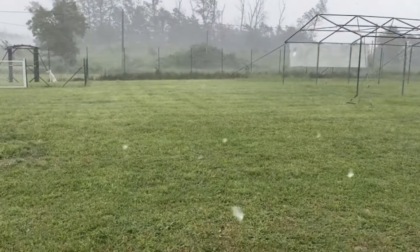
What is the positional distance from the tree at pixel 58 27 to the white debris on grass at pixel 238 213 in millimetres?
34351

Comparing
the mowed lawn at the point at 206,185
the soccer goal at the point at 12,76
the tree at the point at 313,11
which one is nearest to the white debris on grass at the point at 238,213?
the mowed lawn at the point at 206,185

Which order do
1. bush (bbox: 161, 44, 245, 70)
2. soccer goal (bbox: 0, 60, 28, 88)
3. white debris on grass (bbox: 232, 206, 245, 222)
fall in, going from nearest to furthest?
white debris on grass (bbox: 232, 206, 245, 222) → soccer goal (bbox: 0, 60, 28, 88) → bush (bbox: 161, 44, 245, 70)

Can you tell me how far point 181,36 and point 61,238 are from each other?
57875 mm

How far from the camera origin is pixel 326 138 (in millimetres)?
5992

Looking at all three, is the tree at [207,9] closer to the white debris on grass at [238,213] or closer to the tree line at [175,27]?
the tree line at [175,27]

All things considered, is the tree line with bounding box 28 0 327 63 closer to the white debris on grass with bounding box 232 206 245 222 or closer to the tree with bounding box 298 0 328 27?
the tree with bounding box 298 0 328 27

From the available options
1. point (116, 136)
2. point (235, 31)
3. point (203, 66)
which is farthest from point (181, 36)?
point (116, 136)

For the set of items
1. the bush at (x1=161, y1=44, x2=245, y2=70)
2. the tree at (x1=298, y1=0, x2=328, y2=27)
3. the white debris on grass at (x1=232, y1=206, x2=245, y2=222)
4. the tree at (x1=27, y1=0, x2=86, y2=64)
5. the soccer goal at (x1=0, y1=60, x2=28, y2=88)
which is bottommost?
the white debris on grass at (x1=232, y1=206, x2=245, y2=222)

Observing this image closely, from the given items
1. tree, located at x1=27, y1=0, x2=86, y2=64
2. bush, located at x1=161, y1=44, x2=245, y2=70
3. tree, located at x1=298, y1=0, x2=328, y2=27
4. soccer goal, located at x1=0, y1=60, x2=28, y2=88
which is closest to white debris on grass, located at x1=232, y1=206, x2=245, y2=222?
soccer goal, located at x1=0, y1=60, x2=28, y2=88

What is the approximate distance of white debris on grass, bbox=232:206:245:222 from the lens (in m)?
3.05

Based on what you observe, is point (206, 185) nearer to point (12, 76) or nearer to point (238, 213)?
point (238, 213)

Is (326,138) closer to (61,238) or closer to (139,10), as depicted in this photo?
(61,238)

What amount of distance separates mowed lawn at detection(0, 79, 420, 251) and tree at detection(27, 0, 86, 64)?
97.2 feet

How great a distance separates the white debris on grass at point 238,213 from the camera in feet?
10.0
